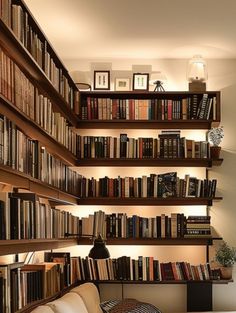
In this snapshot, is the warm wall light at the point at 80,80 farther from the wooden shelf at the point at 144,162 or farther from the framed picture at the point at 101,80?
the wooden shelf at the point at 144,162

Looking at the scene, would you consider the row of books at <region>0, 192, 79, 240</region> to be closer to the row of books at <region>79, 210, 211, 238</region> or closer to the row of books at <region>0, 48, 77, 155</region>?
the row of books at <region>0, 48, 77, 155</region>

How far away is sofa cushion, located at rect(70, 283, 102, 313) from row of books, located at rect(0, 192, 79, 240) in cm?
45

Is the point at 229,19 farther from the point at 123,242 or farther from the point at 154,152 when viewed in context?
the point at 123,242

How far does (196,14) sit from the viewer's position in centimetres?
Result: 522

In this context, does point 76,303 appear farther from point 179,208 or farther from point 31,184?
point 179,208

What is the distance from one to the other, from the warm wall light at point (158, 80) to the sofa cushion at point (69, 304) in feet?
8.37

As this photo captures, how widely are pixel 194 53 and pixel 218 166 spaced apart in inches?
45.8

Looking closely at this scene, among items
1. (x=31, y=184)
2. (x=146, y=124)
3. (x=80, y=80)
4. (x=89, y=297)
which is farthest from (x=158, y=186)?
(x=31, y=184)

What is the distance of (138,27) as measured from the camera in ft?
18.3

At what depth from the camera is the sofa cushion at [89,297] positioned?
478 centimetres

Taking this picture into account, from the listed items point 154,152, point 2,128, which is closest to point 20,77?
point 2,128

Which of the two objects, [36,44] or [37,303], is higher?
[36,44]

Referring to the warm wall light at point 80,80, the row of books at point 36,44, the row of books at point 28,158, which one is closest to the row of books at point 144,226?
the row of books at point 28,158

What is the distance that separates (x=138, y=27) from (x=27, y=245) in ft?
8.36
